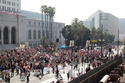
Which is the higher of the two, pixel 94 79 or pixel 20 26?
pixel 20 26

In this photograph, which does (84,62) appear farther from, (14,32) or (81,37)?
(81,37)

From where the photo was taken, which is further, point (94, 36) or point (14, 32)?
point (94, 36)

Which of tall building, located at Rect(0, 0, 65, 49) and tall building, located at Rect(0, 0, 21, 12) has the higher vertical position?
tall building, located at Rect(0, 0, 21, 12)

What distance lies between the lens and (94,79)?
2405 centimetres

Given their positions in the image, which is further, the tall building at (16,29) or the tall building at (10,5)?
the tall building at (10,5)

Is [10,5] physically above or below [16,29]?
above

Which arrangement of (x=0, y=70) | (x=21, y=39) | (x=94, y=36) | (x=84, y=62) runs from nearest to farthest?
(x=0, y=70) < (x=84, y=62) < (x=21, y=39) < (x=94, y=36)

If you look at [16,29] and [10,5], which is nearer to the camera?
[16,29]

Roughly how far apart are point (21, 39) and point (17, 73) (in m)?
48.0

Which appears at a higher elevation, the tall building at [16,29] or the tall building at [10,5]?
the tall building at [10,5]

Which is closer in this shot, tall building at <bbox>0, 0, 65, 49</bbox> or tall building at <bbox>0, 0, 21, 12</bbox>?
tall building at <bbox>0, 0, 65, 49</bbox>

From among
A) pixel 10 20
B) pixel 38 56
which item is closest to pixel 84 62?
pixel 38 56

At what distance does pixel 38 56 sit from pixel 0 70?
1173 centimetres

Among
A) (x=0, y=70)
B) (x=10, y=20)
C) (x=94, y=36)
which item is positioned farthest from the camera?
(x=94, y=36)
